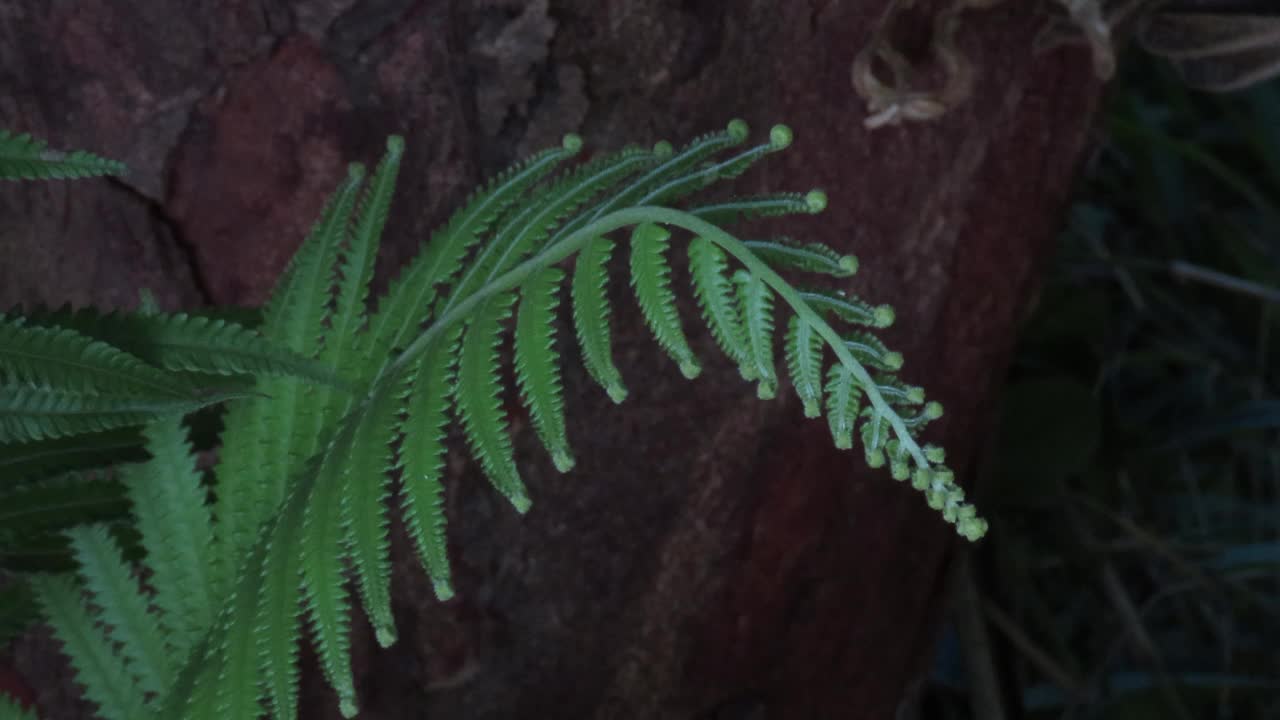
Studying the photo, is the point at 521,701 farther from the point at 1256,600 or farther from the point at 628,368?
the point at 1256,600

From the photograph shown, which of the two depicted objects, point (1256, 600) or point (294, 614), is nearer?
point (294, 614)

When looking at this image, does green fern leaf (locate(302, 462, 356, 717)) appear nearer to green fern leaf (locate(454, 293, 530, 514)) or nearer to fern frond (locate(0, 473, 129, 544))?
green fern leaf (locate(454, 293, 530, 514))

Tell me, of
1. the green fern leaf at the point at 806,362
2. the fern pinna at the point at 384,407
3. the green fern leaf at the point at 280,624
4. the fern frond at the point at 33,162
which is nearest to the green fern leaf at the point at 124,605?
the fern pinna at the point at 384,407

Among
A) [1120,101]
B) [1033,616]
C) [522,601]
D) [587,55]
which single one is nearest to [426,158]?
[587,55]

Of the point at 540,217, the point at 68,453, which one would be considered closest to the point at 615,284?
the point at 540,217

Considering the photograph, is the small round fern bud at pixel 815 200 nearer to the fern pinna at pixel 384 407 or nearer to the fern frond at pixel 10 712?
the fern pinna at pixel 384 407

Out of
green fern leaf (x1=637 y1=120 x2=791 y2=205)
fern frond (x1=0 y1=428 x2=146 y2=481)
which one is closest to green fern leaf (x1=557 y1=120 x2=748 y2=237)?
green fern leaf (x1=637 y1=120 x2=791 y2=205)

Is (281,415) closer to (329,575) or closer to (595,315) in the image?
(329,575)
